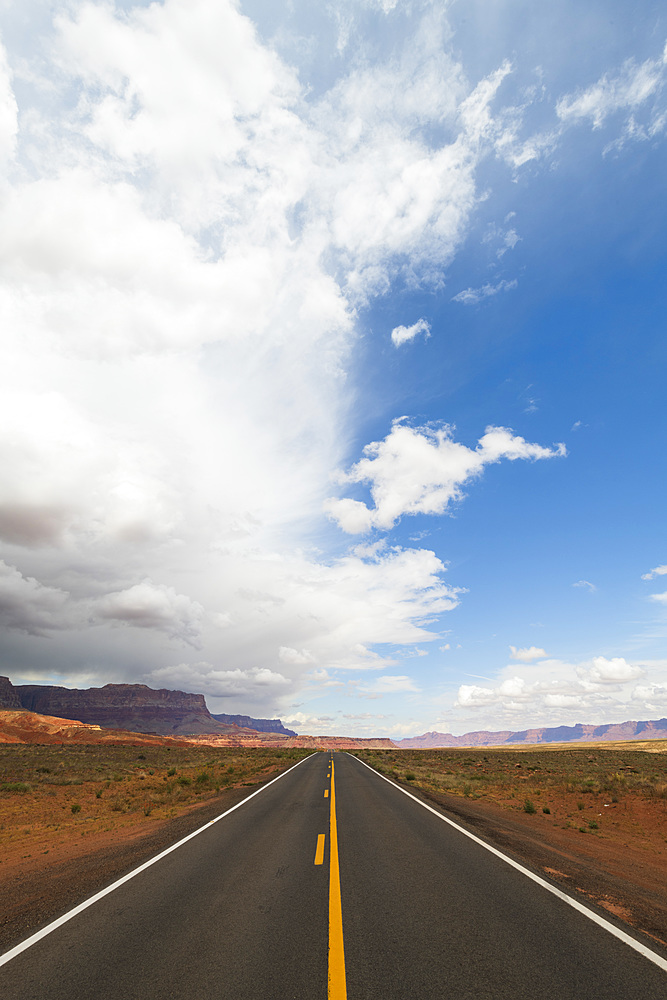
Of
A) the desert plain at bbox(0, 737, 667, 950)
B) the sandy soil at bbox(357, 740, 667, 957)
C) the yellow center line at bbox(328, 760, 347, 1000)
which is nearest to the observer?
the yellow center line at bbox(328, 760, 347, 1000)

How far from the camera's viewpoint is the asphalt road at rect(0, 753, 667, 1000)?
442 centimetres

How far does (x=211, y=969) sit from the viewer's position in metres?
4.80

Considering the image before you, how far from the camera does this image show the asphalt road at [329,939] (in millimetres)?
4422

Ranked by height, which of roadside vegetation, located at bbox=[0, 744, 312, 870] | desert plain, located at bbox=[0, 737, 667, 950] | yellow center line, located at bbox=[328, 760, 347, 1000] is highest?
yellow center line, located at bbox=[328, 760, 347, 1000]

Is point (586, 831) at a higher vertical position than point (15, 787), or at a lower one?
higher

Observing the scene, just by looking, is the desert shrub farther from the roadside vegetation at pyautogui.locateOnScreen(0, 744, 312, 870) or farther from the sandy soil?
the sandy soil

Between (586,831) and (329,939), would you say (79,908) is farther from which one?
(586,831)

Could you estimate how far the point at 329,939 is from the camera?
5387 millimetres

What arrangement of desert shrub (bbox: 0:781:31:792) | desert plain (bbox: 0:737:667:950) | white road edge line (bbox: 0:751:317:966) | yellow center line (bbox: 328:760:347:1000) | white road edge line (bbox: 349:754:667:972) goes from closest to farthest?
yellow center line (bbox: 328:760:347:1000)
white road edge line (bbox: 349:754:667:972)
white road edge line (bbox: 0:751:317:966)
desert plain (bbox: 0:737:667:950)
desert shrub (bbox: 0:781:31:792)

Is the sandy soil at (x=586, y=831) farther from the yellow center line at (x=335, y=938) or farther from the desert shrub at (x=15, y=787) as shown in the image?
the desert shrub at (x=15, y=787)

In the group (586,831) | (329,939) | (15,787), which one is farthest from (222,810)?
(15,787)

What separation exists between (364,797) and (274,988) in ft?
51.9

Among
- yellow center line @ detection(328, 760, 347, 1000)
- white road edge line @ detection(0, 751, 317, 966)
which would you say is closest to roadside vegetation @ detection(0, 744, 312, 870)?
white road edge line @ detection(0, 751, 317, 966)

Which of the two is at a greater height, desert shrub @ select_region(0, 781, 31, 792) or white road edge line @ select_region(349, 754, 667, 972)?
white road edge line @ select_region(349, 754, 667, 972)
